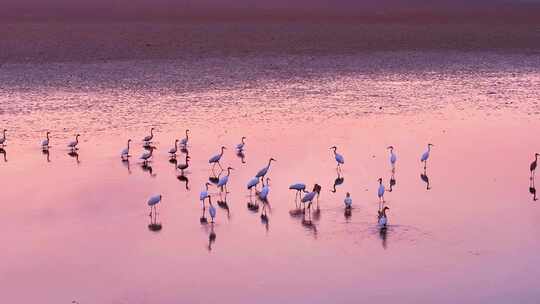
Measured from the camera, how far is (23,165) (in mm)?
23688

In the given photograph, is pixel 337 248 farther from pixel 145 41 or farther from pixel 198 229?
pixel 145 41

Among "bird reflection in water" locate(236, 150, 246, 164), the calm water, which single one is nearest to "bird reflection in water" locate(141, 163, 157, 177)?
the calm water

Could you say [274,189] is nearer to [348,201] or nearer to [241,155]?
[348,201]

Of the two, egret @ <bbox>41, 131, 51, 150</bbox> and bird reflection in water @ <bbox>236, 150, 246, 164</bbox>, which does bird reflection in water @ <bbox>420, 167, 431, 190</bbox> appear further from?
egret @ <bbox>41, 131, 51, 150</bbox>

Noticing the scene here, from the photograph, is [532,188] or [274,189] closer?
[532,188]

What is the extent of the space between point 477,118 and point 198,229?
14.3 meters

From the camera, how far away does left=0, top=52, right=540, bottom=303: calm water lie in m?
15.4

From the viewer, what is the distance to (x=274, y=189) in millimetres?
21188

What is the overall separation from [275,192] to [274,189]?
0.24m

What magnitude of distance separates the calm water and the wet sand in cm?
5

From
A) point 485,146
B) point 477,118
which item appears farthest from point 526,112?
point 485,146

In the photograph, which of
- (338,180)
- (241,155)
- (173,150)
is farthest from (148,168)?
(338,180)

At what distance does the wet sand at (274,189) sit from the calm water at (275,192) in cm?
5

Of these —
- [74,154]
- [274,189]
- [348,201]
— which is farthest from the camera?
[74,154]
